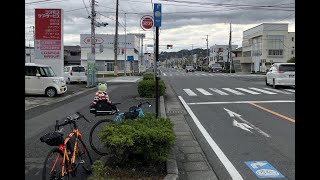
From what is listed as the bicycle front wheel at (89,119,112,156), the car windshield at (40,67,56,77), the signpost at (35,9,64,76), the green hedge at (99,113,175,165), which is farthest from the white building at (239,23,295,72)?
the green hedge at (99,113,175,165)

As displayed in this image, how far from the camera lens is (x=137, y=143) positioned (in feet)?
16.1

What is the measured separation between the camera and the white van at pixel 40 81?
17.2 m

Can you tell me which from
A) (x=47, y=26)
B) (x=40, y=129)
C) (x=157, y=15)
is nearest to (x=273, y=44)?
(x=47, y=26)

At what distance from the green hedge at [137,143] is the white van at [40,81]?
12960 mm

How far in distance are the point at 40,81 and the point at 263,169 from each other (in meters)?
14.2

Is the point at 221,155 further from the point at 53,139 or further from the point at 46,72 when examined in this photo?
the point at 46,72

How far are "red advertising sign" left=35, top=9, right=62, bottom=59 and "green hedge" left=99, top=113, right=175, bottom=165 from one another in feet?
50.4
